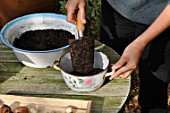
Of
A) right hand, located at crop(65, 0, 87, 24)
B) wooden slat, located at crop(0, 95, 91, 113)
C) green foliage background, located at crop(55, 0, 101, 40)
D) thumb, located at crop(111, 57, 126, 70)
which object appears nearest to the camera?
wooden slat, located at crop(0, 95, 91, 113)

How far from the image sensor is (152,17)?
141 centimetres

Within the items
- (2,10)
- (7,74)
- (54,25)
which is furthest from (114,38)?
(2,10)

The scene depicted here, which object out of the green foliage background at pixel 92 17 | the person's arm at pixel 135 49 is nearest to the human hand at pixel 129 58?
the person's arm at pixel 135 49

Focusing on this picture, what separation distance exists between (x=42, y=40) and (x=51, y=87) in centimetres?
23

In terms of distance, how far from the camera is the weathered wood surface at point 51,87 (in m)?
1.15

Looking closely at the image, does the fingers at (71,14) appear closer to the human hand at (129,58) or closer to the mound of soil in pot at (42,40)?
the mound of soil in pot at (42,40)

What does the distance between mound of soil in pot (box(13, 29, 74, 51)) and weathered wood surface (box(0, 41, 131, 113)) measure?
10 centimetres

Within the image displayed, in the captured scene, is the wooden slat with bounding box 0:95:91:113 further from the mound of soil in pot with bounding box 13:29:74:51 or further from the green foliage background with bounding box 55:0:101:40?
the green foliage background with bounding box 55:0:101:40

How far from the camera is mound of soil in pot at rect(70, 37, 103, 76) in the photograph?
113cm

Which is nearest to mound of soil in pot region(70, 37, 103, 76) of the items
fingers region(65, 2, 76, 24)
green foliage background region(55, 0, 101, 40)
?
fingers region(65, 2, 76, 24)

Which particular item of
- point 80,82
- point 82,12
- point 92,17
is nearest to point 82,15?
point 82,12

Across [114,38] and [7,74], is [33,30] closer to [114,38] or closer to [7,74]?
[7,74]

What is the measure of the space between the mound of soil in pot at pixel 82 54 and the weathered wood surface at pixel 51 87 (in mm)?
97

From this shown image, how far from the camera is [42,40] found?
1329 millimetres
